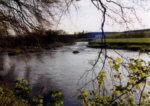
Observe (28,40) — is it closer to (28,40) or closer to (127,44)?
(28,40)

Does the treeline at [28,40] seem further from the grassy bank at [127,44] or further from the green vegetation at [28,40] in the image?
the grassy bank at [127,44]

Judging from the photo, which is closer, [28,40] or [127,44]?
[127,44]

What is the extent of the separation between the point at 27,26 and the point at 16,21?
20.2 inches

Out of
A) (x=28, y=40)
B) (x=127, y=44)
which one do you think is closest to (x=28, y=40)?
(x=28, y=40)

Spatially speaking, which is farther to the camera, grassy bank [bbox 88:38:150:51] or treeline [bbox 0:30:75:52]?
treeline [bbox 0:30:75:52]

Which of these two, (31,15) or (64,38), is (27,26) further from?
(64,38)

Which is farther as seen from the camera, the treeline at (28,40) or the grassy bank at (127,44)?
the treeline at (28,40)

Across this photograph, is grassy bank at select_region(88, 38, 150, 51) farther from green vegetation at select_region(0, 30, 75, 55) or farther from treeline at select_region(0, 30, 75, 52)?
treeline at select_region(0, 30, 75, 52)

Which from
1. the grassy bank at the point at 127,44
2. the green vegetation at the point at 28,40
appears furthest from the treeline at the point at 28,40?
the grassy bank at the point at 127,44

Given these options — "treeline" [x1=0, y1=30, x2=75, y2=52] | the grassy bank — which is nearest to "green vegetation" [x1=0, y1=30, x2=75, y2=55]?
"treeline" [x1=0, y1=30, x2=75, y2=52]

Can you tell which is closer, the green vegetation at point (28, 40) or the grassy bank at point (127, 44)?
the grassy bank at point (127, 44)

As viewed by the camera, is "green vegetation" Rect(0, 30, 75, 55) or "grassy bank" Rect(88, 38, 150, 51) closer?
"grassy bank" Rect(88, 38, 150, 51)

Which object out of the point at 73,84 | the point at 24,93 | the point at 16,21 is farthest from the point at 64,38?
the point at 24,93

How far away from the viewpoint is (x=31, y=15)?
7055 millimetres
